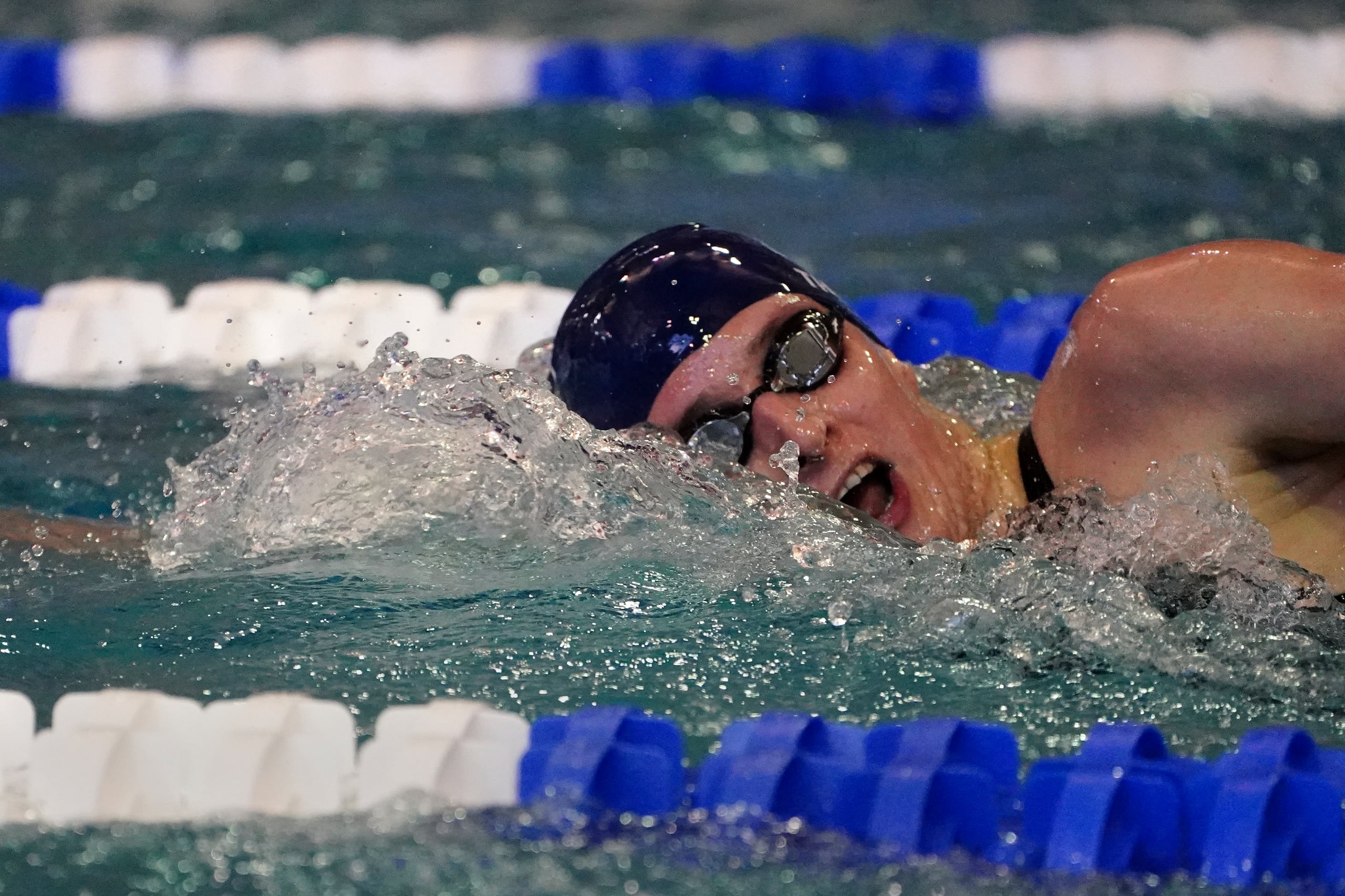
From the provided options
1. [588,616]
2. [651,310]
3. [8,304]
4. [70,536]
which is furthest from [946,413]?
[8,304]

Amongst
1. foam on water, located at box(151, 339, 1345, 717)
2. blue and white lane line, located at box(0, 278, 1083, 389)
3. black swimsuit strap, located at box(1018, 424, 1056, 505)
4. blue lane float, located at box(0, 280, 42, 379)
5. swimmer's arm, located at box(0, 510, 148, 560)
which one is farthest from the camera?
blue lane float, located at box(0, 280, 42, 379)

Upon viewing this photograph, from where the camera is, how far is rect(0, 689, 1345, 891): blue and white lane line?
1580 mm

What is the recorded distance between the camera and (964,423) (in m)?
2.22

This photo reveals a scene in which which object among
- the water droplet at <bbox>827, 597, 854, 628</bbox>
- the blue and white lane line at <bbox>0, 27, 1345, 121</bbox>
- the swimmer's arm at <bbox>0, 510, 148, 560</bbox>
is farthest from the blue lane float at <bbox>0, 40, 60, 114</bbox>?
the water droplet at <bbox>827, 597, 854, 628</bbox>

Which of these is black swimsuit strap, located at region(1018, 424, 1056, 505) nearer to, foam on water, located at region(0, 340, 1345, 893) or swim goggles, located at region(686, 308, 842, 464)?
foam on water, located at region(0, 340, 1345, 893)

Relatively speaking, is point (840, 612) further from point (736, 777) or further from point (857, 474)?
point (736, 777)

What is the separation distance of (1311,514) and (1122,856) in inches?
22.3

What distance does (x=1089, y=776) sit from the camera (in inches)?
63.1

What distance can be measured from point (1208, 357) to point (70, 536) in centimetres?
153

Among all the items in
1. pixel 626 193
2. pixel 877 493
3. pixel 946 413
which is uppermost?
pixel 626 193

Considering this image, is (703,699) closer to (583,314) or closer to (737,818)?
(737,818)

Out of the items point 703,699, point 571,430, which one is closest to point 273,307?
point 571,430

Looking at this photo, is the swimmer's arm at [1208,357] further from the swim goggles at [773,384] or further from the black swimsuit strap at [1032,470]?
the swim goggles at [773,384]

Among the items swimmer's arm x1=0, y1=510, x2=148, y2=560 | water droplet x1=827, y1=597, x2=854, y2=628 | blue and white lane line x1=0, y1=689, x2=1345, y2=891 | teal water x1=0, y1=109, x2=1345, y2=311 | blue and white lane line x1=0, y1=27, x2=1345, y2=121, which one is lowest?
blue and white lane line x1=0, y1=689, x2=1345, y2=891
